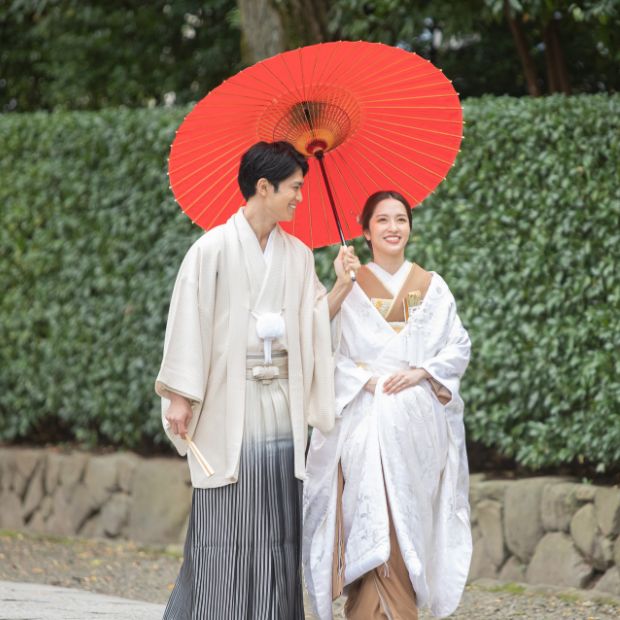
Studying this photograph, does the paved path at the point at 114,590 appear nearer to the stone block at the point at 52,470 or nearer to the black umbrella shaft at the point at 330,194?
the stone block at the point at 52,470

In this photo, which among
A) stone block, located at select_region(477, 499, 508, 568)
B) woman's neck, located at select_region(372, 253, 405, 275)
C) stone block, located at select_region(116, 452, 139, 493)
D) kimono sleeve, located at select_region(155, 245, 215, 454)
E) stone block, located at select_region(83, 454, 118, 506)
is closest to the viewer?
kimono sleeve, located at select_region(155, 245, 215, 454)

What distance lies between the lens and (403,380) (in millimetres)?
4582

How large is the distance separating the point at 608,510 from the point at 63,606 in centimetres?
261

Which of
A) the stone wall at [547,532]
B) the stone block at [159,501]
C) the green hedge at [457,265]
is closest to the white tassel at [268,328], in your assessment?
the green hedge at [457,265]

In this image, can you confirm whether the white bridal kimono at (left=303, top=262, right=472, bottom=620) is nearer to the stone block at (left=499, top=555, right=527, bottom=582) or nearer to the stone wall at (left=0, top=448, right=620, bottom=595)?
the stone wall at (left=0, top=448, right=620, bottom=595)

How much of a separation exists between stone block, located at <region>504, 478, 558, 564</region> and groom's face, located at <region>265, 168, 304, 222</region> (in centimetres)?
264

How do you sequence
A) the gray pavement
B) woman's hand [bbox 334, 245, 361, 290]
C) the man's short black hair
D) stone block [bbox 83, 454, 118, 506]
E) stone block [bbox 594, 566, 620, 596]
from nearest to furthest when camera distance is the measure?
the man's short black hair
woman's hand [bbox 334, 245, 361, 290]
the gray pavement
stone block [bbox 594, 566, 620, 596]
stone block [bbox 83, 454, 118, 506]

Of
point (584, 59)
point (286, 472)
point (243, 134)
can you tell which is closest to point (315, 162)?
point (243, 134)

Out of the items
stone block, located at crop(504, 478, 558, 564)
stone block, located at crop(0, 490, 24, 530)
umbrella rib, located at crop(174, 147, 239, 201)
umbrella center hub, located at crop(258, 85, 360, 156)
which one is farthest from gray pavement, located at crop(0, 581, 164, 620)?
stone block, located at crop(0, 490, 24, 530)

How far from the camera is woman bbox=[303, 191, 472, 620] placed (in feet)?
14.9

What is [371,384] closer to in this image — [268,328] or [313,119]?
[268,328]

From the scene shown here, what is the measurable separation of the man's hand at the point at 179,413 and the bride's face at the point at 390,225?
1018mm

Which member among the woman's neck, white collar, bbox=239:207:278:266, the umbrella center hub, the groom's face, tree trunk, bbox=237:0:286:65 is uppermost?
tree trunk, bbox=237:0:286:65

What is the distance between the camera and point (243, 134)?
4.47 meters
